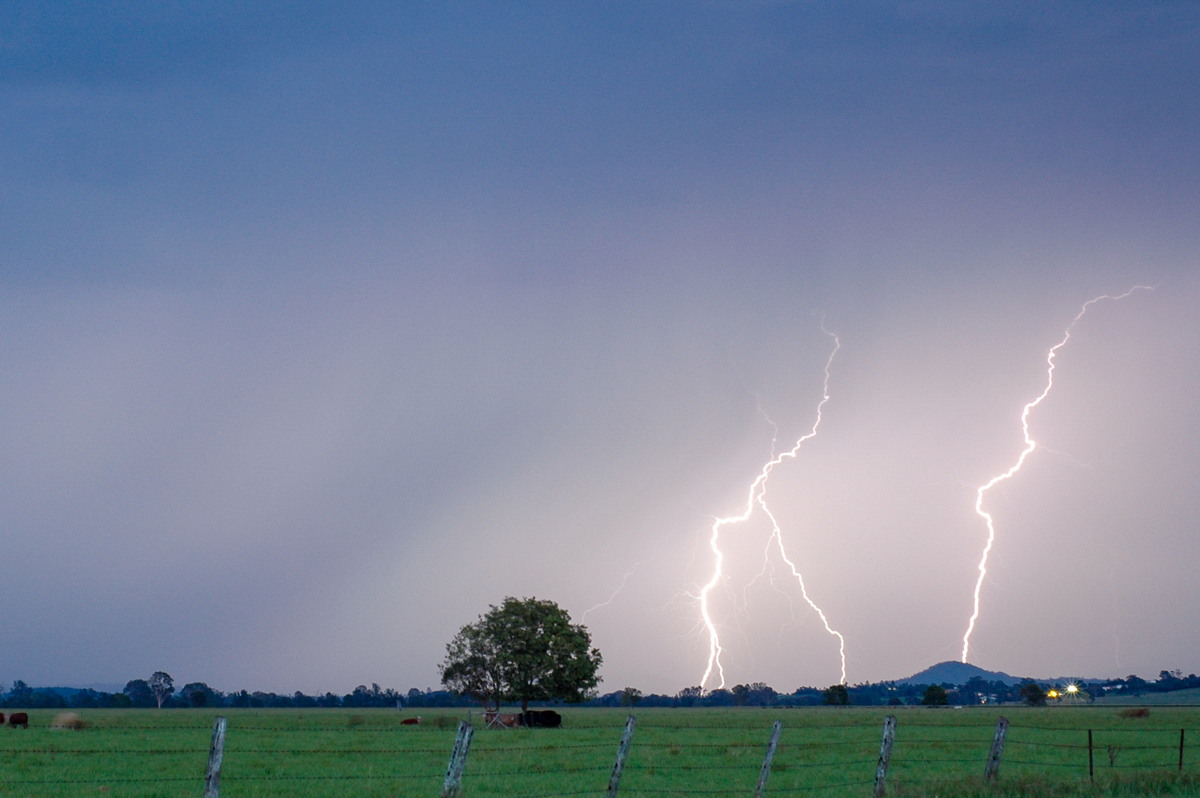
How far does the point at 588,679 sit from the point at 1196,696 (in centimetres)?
16254

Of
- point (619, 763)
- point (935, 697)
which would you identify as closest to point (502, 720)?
point (619, 763)

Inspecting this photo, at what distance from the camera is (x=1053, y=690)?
14250cm

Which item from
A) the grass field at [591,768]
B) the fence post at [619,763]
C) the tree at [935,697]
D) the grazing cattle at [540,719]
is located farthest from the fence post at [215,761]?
A: the tree at [935,697]

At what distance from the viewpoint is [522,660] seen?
62.0 meters

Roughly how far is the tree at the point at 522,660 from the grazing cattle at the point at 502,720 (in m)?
4.65

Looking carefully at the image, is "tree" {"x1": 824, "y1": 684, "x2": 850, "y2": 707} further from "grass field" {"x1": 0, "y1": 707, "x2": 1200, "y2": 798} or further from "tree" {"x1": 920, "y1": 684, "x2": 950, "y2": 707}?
"grass field" {"x1": 0, "y1": 707, "x2": 1200, "y2": 798}

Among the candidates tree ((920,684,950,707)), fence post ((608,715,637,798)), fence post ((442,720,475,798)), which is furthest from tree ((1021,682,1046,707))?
fence post ((442,720,475,798))

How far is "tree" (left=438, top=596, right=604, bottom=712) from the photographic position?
62.2 m

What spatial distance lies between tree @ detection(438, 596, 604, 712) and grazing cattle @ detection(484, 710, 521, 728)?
4.65 meters

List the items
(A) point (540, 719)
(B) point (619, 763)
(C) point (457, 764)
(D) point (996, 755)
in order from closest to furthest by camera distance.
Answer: (C) point (457, 764) < (B) point (619, 763) < (D) point (996, 755) < (A) point (540, 719)

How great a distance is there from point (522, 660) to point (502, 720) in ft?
22.7

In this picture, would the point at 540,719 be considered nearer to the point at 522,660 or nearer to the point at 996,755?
the point at 522,660

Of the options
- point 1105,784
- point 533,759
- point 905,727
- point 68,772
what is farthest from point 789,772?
point 905,727

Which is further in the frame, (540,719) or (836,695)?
(836,695)
